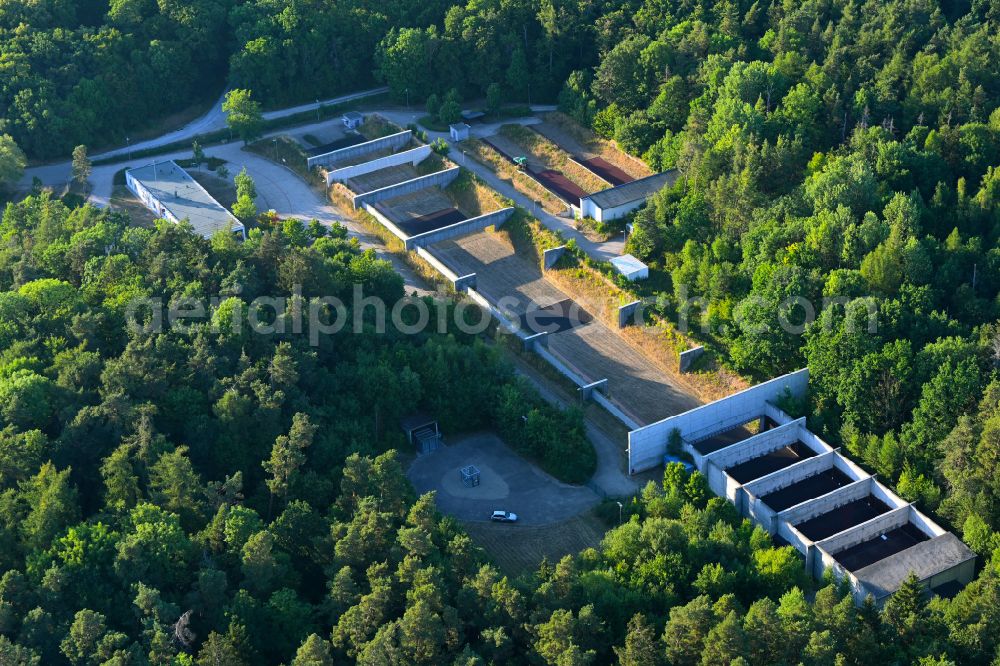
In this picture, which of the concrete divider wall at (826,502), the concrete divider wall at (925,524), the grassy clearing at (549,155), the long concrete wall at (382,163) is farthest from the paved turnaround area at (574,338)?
the concrete divider wall at (925,524)

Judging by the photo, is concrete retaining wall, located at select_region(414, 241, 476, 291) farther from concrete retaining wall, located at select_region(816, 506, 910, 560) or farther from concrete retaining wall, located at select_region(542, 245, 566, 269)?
concrete retaining wall, located at select_region(816, 506, 910, 560)

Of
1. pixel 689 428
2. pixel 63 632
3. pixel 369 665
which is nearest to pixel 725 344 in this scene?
pixel 689 428

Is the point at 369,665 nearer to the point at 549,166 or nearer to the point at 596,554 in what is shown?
the point at 596,554

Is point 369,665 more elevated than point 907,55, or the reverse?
point 907,55

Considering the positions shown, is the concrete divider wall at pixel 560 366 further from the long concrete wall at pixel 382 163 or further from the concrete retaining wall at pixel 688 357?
the long concrete wall at pixel 382 163

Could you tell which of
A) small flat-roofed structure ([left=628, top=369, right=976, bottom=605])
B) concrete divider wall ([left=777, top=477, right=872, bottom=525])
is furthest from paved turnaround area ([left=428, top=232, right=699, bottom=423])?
concrete divider wall ([left=777, top=477, right=872, bottom=525])

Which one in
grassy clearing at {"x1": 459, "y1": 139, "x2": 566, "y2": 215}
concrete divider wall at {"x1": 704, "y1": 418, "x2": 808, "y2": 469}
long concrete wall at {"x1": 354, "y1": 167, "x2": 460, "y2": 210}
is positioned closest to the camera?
concrete divider wall at {"x1": 704, "y1": 418, "x2": 808, "y2": 469}

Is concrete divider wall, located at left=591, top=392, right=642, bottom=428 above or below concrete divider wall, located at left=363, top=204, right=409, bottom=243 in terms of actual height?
below
